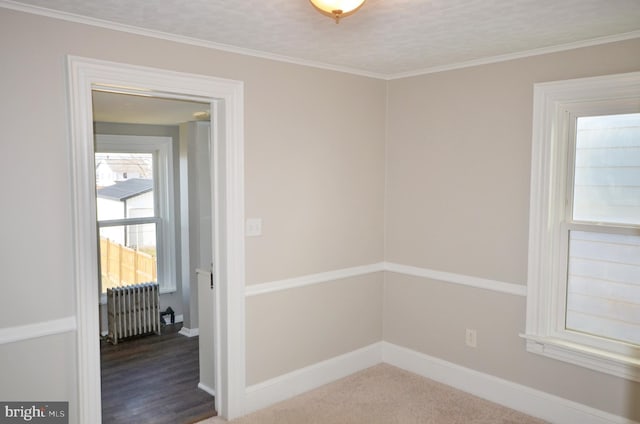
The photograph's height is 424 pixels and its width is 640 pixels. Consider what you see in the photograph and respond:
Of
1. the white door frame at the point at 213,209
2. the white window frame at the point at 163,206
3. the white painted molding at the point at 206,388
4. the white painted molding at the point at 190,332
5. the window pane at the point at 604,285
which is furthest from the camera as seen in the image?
the white window frame at the point at 163,206

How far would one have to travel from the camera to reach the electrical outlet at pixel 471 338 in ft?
11.7

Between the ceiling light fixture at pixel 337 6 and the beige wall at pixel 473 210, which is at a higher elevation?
the ceiling light fixture at pixel 337 6

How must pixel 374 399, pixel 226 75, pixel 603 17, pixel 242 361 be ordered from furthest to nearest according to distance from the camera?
pixel 374 399, pixel 242 361, pixel 226 75, pixel 603 17

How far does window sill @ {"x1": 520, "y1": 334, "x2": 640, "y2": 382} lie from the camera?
2.83 m

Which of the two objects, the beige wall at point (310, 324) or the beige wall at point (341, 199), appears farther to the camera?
the beige wall at point (310, 324)

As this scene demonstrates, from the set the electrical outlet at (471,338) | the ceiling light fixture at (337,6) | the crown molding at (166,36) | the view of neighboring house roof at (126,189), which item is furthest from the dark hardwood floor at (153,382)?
the ceiling light fixture at (337,6)

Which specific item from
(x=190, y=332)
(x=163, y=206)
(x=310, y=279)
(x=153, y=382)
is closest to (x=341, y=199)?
(x=310, y=279)

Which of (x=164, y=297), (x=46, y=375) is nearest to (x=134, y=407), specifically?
(x=46, y=375)

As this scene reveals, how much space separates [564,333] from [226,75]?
8.74 feet

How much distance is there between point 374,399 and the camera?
3.51 m

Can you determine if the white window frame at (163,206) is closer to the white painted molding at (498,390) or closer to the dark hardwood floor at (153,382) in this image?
the dark hardwood floor at (153,382)

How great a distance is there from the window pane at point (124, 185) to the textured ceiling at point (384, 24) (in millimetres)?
2797

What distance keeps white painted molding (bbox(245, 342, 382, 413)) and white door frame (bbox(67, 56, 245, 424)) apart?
5.0 inches

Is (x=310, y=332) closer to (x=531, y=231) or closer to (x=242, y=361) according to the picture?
(x=242, y=361)
